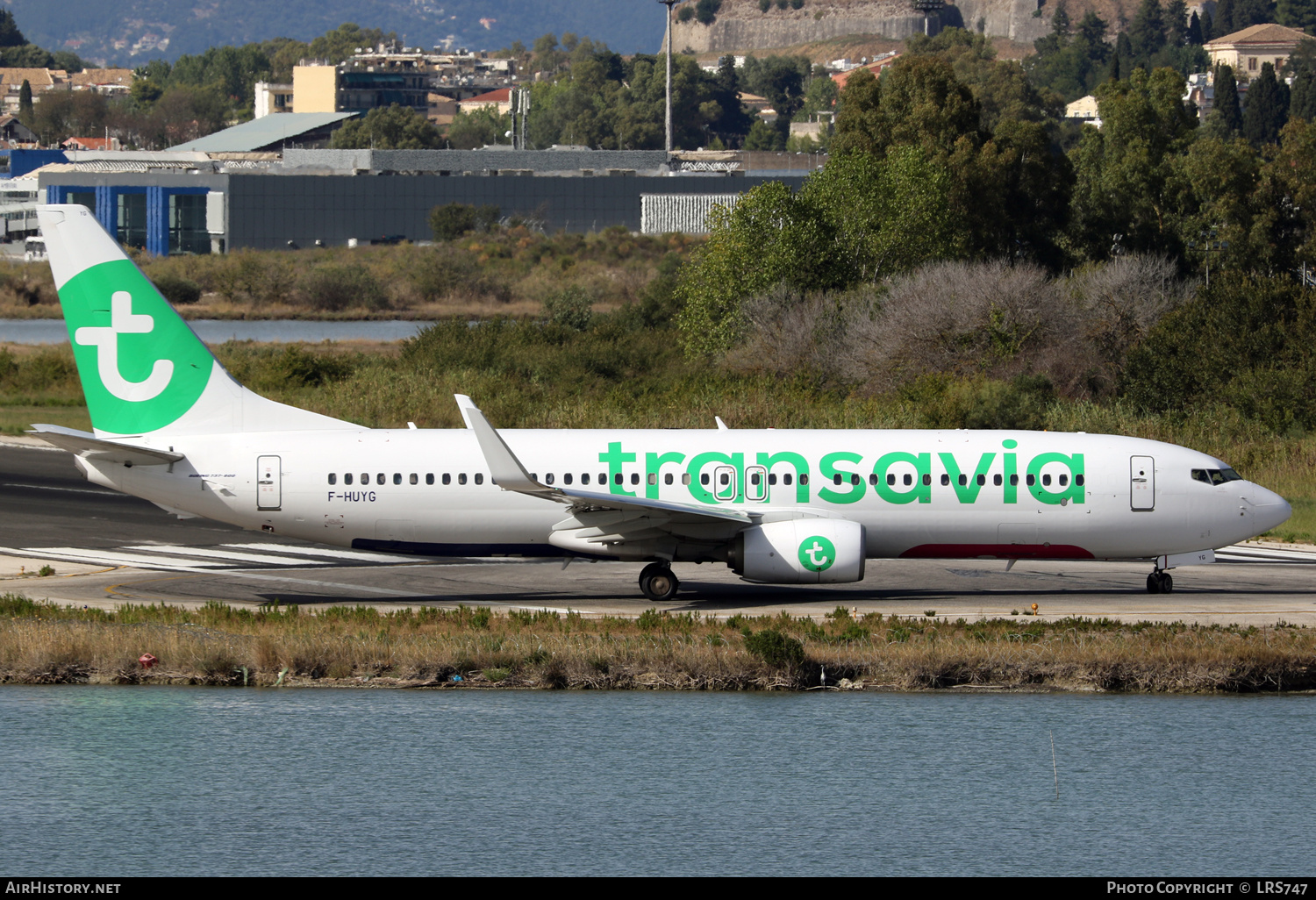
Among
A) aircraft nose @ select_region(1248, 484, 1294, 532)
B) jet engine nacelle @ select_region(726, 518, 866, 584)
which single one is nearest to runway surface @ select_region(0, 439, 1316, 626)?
jet engine nacelle @ select_region(726, 518, 866, 584)

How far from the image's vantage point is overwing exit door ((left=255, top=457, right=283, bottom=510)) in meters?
38.6

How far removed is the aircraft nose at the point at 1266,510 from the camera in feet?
130

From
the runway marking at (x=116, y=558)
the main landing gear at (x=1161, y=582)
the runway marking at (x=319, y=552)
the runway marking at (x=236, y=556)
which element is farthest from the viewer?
the runway marking at (x=319, y=552)

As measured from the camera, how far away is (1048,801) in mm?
27641

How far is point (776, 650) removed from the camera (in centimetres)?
3206

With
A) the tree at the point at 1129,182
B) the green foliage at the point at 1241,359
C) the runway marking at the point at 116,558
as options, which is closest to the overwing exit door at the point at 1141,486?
the runway marking at the point at 116,558

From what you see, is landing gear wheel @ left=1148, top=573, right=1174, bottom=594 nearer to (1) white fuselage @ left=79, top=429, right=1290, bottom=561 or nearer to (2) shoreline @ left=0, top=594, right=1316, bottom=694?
(1) white fuselage @ left=79, top=429, right=1290, bottom=561

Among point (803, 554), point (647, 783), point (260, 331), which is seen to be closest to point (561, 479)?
point (803, 554)

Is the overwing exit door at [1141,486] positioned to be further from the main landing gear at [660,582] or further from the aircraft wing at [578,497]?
the main landing gear at [660,582]

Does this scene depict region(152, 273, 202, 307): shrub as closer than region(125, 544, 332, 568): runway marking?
No

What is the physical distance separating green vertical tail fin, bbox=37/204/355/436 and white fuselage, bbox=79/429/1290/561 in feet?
1.96

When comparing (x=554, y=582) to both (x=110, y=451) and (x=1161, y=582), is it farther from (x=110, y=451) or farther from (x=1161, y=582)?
(x=1161, y=582)

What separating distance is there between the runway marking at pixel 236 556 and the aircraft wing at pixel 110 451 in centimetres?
807
